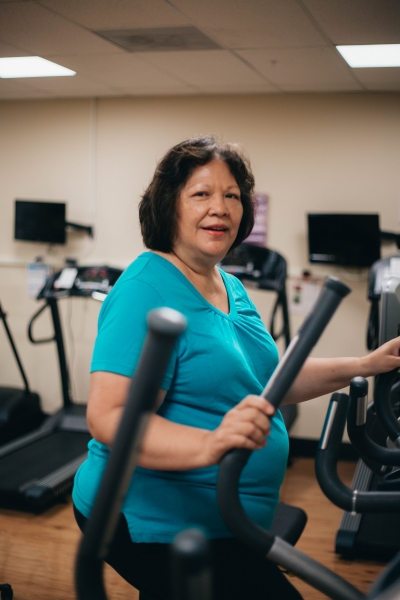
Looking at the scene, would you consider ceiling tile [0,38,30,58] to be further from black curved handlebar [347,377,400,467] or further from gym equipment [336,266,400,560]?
black curved handlebar [347,377,400,467]

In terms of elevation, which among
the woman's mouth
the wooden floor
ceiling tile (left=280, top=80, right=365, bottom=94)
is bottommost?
the wooden floor

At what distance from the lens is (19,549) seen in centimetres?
320

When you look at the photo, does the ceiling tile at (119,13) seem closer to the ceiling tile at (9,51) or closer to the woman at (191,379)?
the ceiling tile at (9,51)

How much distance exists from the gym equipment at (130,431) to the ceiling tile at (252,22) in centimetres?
215

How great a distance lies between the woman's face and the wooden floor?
1.93 metres

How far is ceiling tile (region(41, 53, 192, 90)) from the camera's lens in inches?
140

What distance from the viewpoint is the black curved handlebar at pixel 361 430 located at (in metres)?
1.29

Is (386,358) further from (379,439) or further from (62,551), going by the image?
(62,551)

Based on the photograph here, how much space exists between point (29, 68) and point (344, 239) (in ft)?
7.54

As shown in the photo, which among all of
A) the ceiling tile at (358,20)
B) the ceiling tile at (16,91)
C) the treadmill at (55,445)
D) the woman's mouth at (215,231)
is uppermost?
the ceiling tile at (16,91)

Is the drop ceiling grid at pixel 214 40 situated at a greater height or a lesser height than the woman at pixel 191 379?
greater

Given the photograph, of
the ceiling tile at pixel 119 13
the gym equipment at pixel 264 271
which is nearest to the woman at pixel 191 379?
the ceiling tile at pixel 119 13

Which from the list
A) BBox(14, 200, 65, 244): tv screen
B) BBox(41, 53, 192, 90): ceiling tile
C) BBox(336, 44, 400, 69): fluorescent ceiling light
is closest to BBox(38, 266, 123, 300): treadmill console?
BBox(14, 200, 65, 244): tv screen

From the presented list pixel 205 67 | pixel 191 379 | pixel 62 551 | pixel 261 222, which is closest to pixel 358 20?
pixel 205 67
